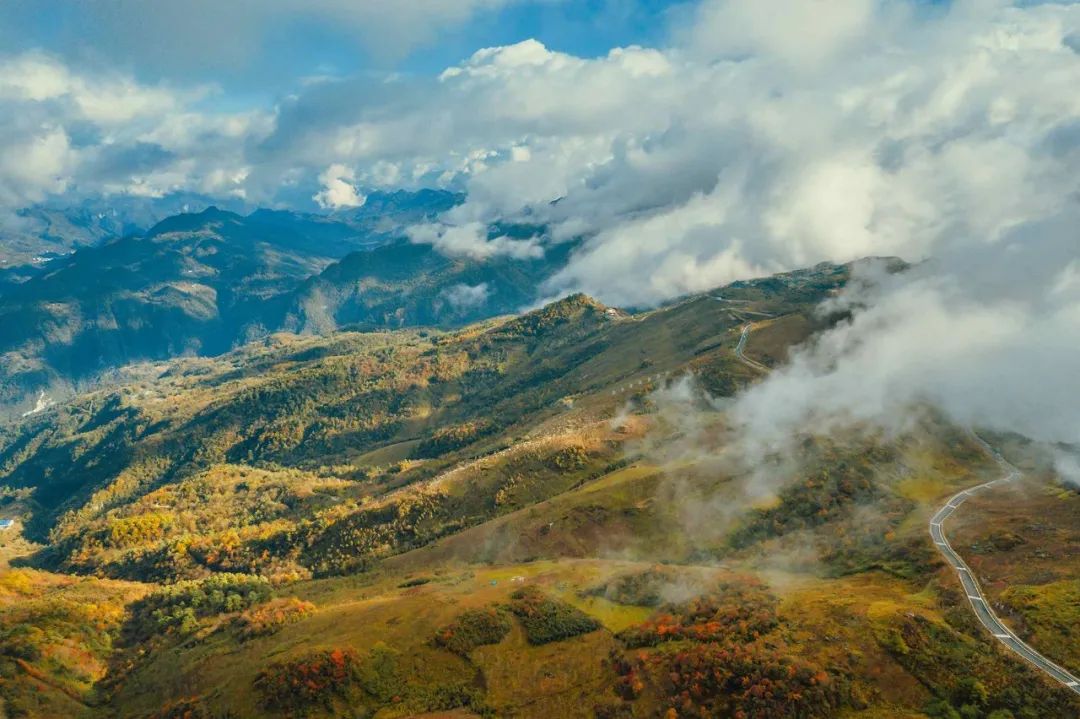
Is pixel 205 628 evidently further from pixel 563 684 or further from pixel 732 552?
pixel 732 552

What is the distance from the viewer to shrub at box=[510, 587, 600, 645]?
15075cm

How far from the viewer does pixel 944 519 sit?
565ft

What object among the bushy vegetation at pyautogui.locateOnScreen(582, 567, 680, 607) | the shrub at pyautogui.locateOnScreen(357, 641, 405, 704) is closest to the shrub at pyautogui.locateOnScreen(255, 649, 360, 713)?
the shrub at pyautogui.locateOnScreen(357, 641, 405, 704)

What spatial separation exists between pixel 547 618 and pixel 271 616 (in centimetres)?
7763

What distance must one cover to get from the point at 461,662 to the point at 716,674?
56.2m

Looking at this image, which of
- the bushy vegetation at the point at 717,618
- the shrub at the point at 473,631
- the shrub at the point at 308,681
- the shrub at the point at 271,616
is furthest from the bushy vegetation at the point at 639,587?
the shrub at the point at 271,616

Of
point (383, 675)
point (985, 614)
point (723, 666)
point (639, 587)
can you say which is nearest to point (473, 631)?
point (383, 675)

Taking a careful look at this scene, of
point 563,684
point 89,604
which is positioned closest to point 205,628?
point 89,604

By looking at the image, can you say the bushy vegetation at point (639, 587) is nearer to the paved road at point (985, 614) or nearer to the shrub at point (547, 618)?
the shrub at point (547, 618)

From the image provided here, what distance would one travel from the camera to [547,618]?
513 ft

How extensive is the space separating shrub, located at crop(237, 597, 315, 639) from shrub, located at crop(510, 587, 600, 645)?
61747 mm

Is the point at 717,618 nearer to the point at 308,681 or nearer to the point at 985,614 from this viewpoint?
the point at 985,614

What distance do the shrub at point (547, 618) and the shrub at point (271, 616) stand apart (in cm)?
6175

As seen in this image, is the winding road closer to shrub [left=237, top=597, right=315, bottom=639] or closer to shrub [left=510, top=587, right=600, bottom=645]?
shrub [left=510, top=587, right=600, bottom=645]
